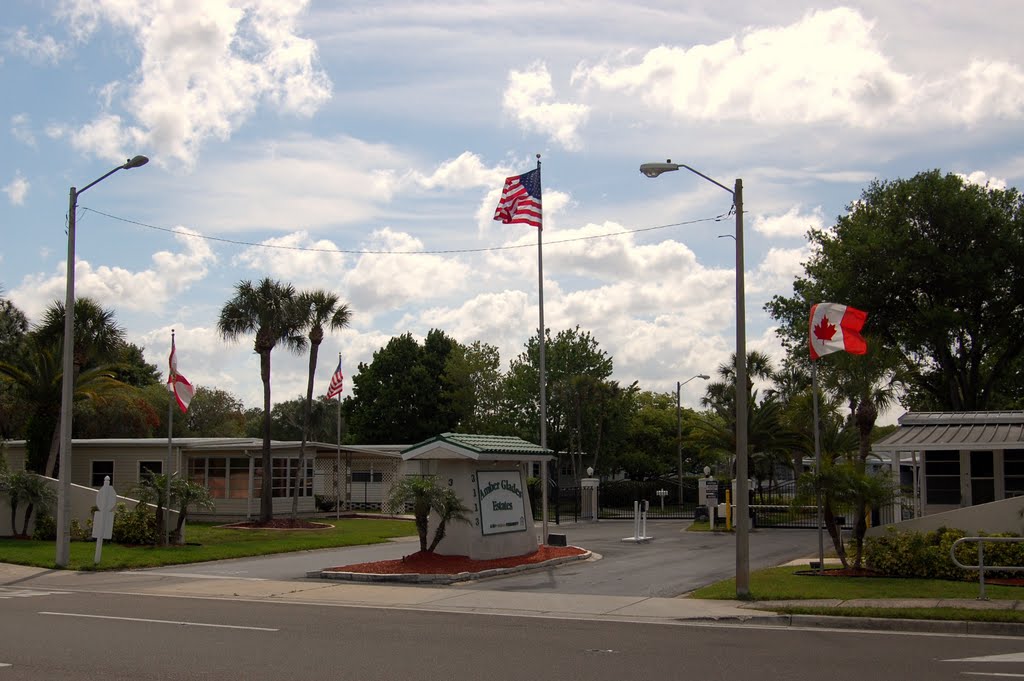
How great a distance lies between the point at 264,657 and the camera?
1059 centimetres

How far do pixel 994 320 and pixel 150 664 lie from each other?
1520 inches

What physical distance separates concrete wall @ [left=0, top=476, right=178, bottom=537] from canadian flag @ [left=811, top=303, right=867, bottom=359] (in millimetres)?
16775

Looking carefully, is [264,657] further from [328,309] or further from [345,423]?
[345,423]

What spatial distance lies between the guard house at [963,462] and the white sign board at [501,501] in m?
8.04

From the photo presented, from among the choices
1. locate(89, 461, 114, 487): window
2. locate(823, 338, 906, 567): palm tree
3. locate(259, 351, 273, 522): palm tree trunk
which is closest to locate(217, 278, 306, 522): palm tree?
locate(259, 351, 273, 522): palm tree trunk

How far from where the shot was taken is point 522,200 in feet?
78.2

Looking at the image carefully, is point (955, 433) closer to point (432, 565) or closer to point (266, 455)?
point (432, 565)

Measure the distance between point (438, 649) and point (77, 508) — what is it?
61.2 ft

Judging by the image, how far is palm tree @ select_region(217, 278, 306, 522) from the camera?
3341cm

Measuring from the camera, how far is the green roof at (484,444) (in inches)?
781

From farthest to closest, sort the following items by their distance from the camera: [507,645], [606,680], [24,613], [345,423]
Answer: [345,423] < [24,613] < [507,645] < [606,680]

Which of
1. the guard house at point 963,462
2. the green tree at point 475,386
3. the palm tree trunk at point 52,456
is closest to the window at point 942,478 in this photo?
the guard house at point 963,462

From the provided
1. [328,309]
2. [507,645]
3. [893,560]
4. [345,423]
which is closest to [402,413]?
[345,423]

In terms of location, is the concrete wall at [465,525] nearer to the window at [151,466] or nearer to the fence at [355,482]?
the window at [151,466]
